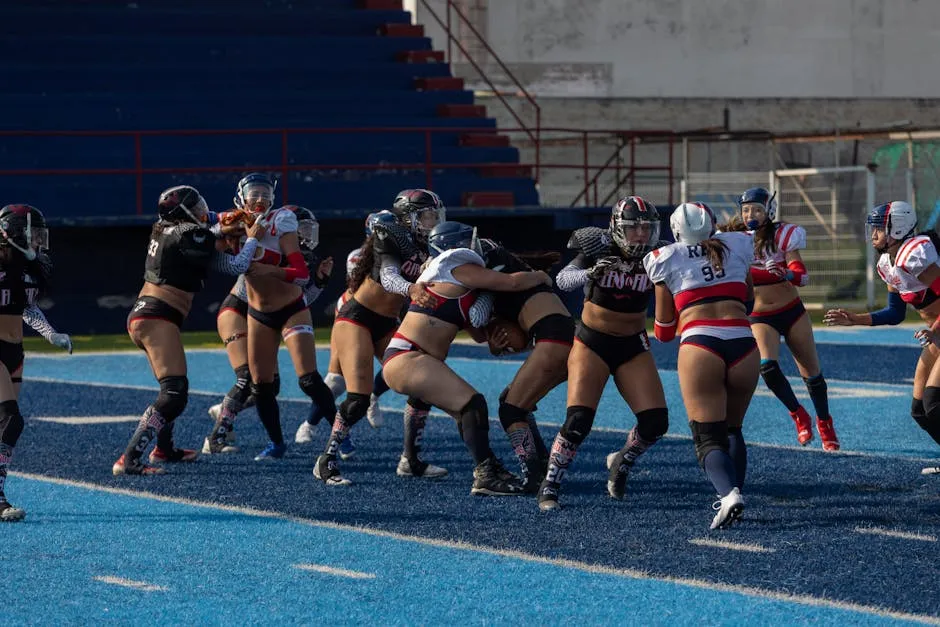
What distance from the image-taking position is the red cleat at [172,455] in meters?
10.1

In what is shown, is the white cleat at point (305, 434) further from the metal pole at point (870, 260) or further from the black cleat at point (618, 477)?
the metal pole at point (870, 260)

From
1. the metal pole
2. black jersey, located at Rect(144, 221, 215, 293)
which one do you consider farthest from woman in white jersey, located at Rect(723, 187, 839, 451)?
the metal pole

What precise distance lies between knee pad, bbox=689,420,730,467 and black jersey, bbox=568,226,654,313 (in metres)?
0.88

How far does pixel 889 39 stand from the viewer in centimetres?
3562

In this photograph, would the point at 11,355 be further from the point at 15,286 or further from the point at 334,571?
the point at 334,571

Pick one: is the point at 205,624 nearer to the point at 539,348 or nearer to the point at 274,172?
the point at 539,348

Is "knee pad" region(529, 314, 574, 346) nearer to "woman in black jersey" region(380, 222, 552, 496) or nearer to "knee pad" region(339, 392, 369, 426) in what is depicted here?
"woman in black jersey" region(380, 222, 552, 496)

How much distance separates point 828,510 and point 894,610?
2158 mm

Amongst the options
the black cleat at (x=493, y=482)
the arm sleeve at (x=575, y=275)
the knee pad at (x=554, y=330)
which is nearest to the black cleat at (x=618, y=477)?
the black cleat at (x=493, y=482)

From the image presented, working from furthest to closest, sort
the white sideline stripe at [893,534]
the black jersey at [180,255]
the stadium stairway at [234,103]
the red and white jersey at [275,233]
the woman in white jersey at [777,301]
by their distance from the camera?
the stadium stairway at [234,103] < the woman in white jersey at [777,301] < the red and white jersey at [275,233] < the black jersey at [180,255] < the white sideline stripe at [893,534]

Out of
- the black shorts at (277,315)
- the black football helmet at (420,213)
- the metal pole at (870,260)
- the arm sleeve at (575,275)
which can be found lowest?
the metal pole at (870,260)

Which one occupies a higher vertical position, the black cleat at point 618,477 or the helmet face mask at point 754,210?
the helmet face mask at point 754,210

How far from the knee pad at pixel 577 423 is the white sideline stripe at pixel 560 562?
Answer: 3.37 ft

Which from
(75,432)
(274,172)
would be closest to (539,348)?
(75,432)
